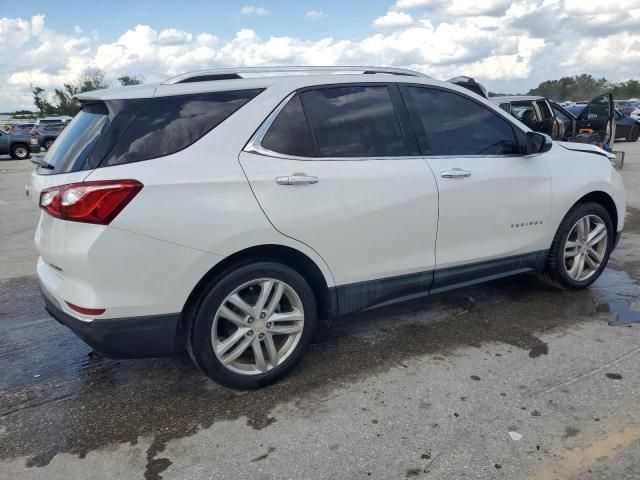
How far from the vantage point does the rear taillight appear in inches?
101

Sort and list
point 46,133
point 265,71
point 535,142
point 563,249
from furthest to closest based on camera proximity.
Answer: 1. point 46,133
2. point 563,249
3. point 535,142
4. point 265,71

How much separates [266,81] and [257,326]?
1.44 meters

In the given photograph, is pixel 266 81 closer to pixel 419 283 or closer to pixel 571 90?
pixel 419 283

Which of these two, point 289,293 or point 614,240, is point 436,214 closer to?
point 289,293

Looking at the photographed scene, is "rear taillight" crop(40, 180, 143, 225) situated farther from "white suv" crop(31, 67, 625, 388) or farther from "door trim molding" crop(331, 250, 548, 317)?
"door trim molding" crop(331, 250, 548, 317)

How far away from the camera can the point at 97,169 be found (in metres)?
2.62

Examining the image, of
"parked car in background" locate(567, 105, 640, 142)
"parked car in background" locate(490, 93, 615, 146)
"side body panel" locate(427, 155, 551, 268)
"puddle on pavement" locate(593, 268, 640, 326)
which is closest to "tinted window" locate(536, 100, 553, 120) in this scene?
"parked car in background" locate(490, 93, 615, 146)

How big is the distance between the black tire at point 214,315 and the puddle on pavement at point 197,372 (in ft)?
0.32

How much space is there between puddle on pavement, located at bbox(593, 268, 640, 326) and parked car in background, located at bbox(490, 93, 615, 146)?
5.14 meters

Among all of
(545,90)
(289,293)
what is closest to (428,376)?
(289,293)

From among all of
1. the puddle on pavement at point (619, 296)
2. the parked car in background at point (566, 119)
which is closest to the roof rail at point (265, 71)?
the puddle on pavement at point (619, 296)

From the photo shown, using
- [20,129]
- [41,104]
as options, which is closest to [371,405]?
[20,129]

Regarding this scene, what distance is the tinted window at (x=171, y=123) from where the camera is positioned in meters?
2.70

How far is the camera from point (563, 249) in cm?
431
